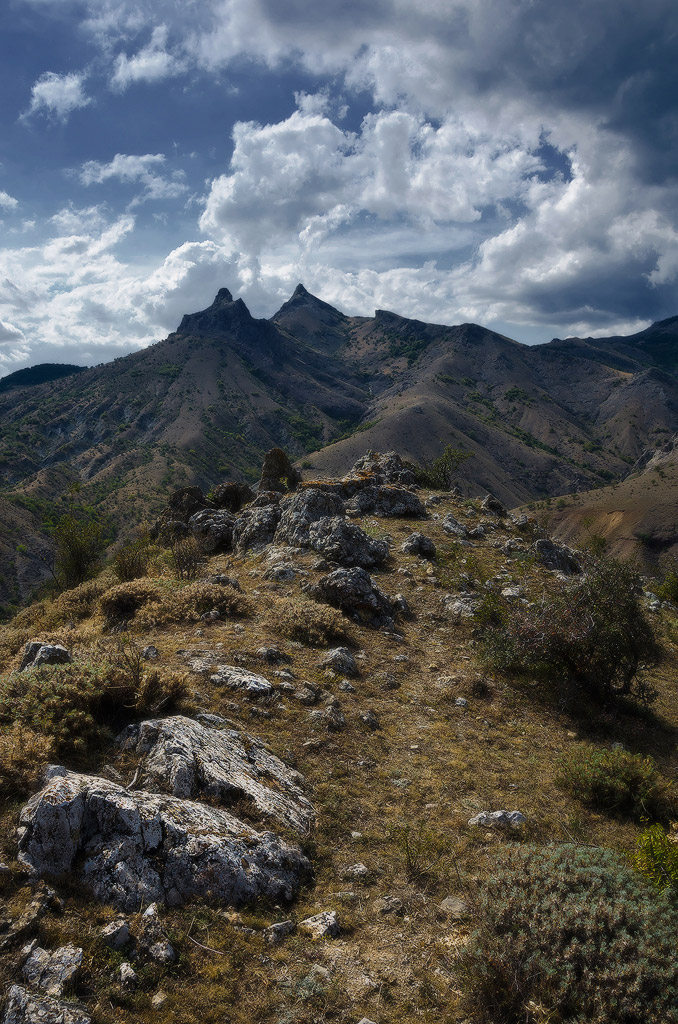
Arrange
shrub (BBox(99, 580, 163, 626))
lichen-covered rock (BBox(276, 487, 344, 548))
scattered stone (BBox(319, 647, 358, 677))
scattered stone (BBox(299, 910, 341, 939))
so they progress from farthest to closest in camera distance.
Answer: lichen-covered rock (BBox(276, 487, 344, 548))
shrub (BBox(99, 580, 163, 626))
scattered stone (BBox(319, 647, 358, 677))
scattered stone (BBox(299, 910, 341, 939))

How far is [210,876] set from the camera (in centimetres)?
466

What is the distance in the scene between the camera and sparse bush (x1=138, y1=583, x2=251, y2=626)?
1111 cm

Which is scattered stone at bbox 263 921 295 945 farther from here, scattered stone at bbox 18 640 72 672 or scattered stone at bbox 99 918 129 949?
scattered stone at bbox 18 640 72 672

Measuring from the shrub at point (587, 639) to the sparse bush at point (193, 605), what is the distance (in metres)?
6.02

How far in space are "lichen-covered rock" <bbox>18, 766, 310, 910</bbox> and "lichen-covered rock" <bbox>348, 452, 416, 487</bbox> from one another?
21415 millimetres

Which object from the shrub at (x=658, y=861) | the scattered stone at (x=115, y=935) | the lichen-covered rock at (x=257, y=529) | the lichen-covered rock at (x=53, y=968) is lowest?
the shrub at (x=658, y=861)

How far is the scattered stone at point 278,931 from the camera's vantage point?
4.46 meters

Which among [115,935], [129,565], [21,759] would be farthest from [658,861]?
[129,565]

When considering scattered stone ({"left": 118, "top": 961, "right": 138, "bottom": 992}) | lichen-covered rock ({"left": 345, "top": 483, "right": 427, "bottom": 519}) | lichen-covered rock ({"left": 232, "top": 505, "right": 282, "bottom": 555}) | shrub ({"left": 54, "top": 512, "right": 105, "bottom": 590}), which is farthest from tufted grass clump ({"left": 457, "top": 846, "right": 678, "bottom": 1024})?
shrub ({"left": 54, "top": 512, "right": 105, "bottom": 590})

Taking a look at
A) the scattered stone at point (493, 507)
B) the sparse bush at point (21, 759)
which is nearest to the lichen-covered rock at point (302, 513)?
the scattered stone at point (493, 507)

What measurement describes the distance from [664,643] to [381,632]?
8976 mm

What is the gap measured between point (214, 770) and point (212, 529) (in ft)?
49.2

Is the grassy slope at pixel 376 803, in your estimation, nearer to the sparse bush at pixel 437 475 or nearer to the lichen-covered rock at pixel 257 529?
the lichen-covered rock at pixel 257 529

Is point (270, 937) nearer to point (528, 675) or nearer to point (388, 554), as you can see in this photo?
point (528, 675)
